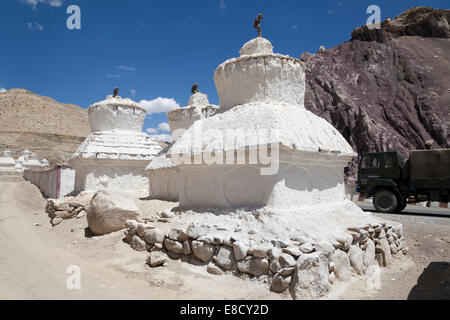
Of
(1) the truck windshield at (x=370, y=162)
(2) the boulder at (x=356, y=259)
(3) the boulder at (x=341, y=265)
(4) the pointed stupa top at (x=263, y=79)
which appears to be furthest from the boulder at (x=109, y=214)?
(1) the truck windshield at (x=370, y=162)

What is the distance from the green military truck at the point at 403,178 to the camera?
36.9 feet

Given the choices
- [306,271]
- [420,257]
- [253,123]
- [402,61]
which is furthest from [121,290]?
[402,61]

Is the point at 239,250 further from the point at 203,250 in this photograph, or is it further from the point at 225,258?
the point at 203,250

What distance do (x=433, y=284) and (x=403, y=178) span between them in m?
7.90

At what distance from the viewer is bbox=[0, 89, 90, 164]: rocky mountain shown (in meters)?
54.1

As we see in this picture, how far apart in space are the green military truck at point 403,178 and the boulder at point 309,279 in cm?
949

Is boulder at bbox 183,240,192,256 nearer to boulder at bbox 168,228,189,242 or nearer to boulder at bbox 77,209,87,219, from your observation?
boulder at bbox 168,228,189,242

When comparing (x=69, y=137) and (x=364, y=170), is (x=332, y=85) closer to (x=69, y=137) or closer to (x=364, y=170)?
(x=364, y=170)

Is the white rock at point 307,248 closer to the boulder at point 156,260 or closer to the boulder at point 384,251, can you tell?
the boulder at point 156,260

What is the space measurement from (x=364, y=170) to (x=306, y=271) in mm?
10419

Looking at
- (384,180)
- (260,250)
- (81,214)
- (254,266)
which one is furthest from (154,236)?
(384,180)

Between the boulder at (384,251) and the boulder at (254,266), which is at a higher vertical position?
the boulder at (254,266)

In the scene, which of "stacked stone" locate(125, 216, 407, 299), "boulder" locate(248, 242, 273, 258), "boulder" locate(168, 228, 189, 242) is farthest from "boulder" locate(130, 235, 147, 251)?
"boulder" locate(248, 242, 273, 258)

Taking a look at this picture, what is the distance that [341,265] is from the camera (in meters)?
4.83
